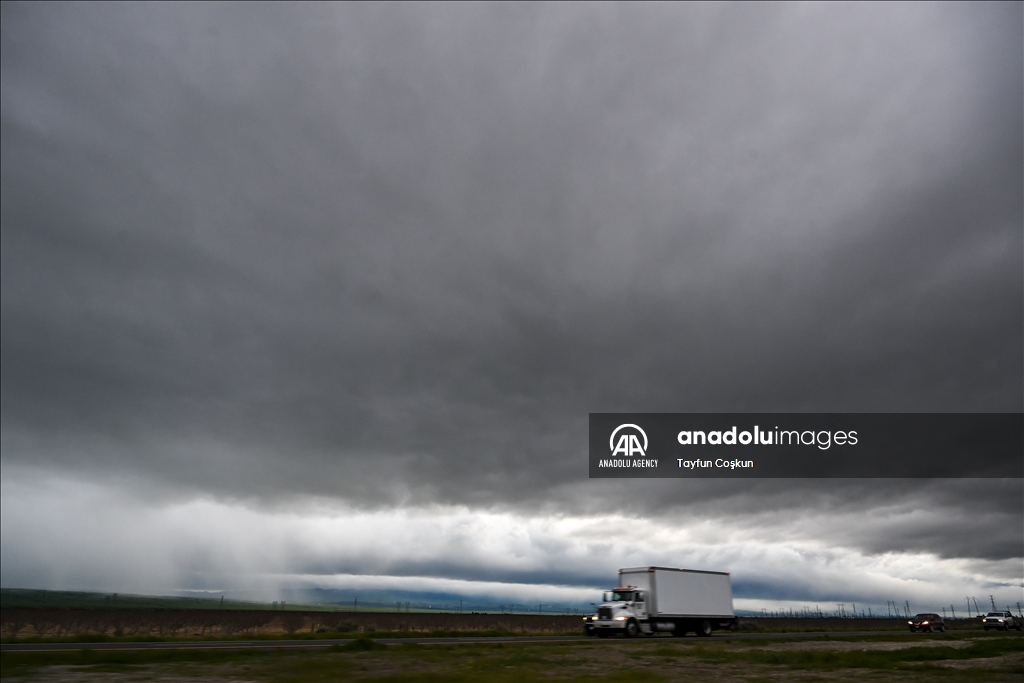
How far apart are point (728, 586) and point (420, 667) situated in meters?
42.5

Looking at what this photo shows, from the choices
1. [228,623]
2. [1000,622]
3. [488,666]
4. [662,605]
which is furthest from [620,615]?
[1000,622]

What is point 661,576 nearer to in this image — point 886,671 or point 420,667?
point 886,671

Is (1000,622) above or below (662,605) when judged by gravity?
below

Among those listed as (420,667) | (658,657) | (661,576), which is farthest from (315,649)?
(661,576)

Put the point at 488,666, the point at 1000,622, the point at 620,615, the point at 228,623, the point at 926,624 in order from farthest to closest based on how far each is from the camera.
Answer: the point at 1000,622, the point at 926,624, the point at 228,623, the point at 620,615, the point at 488,666

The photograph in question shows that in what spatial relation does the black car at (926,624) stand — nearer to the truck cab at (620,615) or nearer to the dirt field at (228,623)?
the dirt field at (228,623)

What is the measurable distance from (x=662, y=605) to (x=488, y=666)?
3109cm

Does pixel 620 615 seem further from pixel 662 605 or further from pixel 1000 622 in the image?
pixel 1000 622

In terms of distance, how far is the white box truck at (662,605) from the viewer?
48469 mm

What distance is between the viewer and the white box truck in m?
48.5

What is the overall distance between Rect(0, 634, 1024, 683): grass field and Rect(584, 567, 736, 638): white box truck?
1750 cm

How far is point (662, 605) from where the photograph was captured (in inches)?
1983

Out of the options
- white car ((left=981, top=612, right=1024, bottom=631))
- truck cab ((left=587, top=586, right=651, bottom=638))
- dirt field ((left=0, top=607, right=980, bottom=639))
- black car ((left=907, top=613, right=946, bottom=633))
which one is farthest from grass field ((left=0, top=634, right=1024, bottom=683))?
white car ((left=981, top=612, right=1024, bottom=631))

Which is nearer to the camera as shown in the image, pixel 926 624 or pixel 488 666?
pixel 488 666
